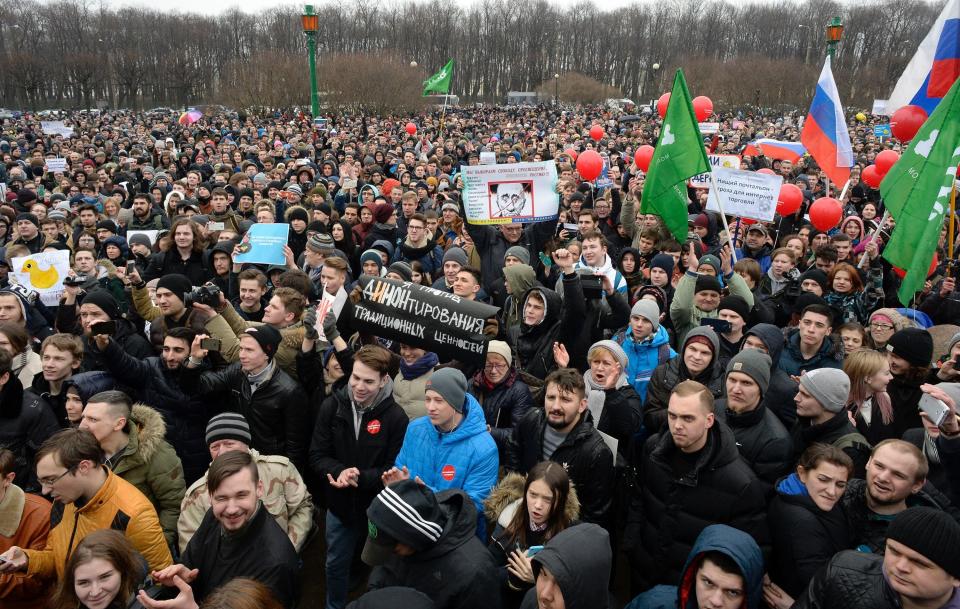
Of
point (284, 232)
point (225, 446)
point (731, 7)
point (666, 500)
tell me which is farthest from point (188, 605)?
point (731, 7)

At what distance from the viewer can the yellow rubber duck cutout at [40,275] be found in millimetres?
5871

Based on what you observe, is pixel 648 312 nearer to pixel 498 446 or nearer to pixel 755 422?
pixel 755 422

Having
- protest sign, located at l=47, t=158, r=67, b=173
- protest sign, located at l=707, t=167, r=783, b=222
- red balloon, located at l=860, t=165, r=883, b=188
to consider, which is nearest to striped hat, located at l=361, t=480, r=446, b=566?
protest sign, located at l=707, t=167, r=783, b=222

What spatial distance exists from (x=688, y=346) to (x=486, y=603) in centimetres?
210

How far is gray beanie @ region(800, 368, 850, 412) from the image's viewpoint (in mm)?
3309

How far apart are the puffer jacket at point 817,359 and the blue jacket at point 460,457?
227cm

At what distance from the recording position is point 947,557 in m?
2.12

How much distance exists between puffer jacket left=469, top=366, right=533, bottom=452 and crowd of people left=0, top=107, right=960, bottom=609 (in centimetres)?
1

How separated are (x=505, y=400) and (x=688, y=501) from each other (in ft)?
4.39

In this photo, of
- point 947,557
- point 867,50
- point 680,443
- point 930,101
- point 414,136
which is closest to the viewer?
point 947,557

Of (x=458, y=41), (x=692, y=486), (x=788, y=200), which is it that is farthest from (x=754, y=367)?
(x=458, y=41)

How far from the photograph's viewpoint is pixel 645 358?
4473 mm

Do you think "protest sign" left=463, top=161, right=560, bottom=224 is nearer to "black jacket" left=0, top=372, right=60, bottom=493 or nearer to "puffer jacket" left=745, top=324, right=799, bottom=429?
"puffer jacket" left=745, top=324, right=799, bottom=429

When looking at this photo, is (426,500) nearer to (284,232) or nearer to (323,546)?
(323,546)
